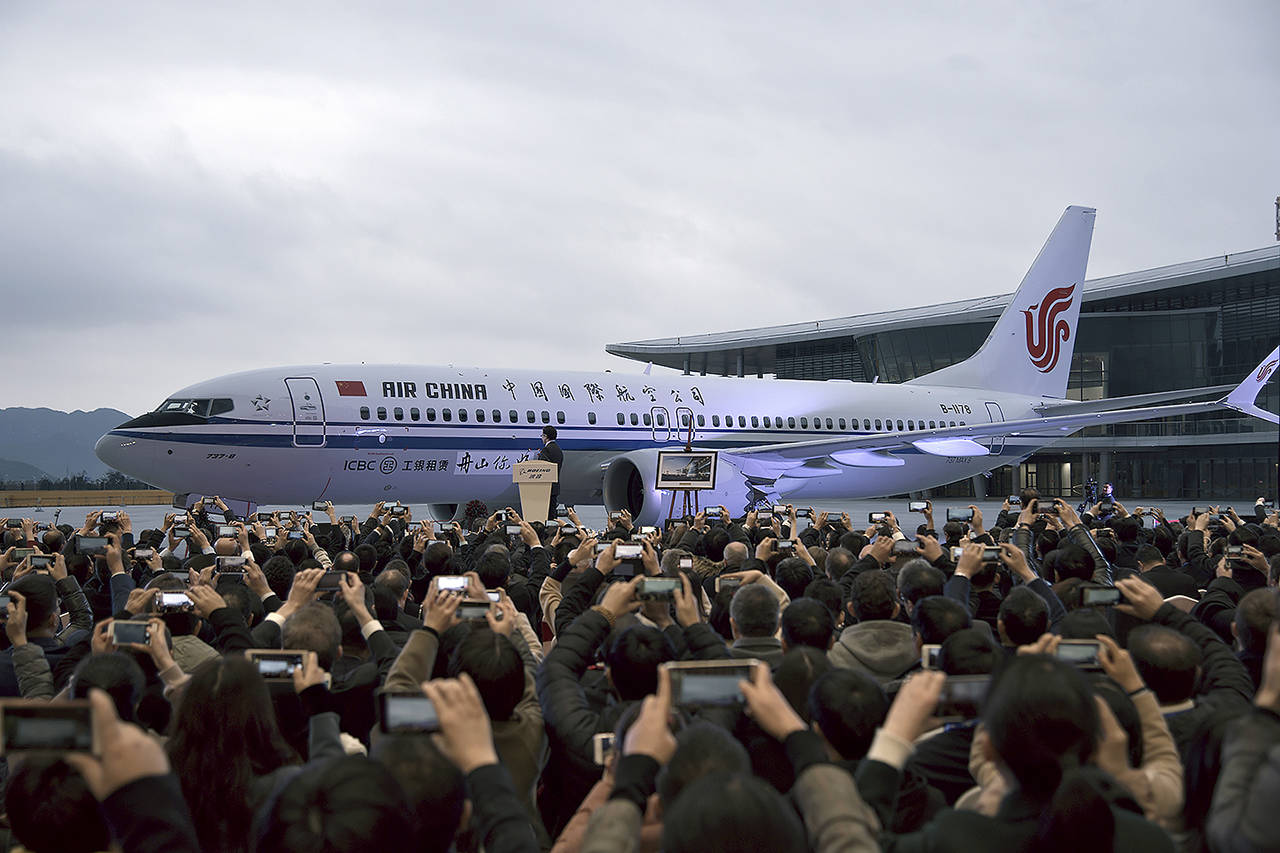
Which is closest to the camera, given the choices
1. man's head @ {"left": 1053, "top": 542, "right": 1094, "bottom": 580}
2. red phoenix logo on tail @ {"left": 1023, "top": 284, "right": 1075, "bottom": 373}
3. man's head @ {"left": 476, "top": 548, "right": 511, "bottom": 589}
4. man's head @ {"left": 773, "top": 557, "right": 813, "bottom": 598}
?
man's head @ {"left": 773, "top": 557, "right": 813, "bottom": 598}

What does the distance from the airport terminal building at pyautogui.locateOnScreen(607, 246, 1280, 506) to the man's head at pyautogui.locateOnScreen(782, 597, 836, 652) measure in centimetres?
4000

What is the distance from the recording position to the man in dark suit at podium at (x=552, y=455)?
51.0 ft

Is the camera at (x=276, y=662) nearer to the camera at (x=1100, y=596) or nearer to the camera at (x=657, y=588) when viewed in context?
the camera at (x=657, y=588)

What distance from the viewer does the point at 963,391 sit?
26.8 meters

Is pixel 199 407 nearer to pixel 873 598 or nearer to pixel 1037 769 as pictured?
pixel 873 598

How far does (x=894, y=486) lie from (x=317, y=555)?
1932 cm

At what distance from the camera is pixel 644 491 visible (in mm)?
18625

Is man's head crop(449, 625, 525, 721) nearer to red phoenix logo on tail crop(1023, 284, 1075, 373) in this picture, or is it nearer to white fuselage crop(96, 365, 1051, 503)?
white fuselage crop(96, 365, 1051, 503)

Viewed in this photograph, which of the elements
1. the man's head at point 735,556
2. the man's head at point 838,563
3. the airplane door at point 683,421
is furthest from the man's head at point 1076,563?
the airplane door at point 683,421

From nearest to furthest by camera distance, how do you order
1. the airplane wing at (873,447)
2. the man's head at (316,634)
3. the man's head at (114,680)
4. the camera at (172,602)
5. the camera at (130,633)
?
the man's head at (114,680)
the camera at (130,633)
the man's head at (316,634)
the camera at (172,602)
the airplane wing at (873,447)

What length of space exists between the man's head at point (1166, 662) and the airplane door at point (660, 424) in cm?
1790

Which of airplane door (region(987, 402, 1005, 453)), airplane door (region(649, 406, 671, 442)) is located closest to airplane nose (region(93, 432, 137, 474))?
airplane door (region(649, 406, 671, 442))

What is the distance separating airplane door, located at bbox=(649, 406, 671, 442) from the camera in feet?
69.0

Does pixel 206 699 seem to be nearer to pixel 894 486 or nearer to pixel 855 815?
pixel 855 815
